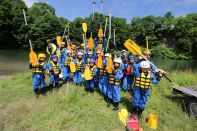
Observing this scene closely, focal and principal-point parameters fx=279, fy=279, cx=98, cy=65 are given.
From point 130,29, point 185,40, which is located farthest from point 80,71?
point 130,29

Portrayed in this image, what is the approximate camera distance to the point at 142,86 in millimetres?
7035

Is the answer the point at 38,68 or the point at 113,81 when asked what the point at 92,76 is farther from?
the point at 38,68

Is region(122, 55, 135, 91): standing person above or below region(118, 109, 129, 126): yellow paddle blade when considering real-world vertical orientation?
above

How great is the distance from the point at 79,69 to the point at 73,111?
7.80 ft

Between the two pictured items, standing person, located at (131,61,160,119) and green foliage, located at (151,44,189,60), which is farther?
green foliage, located at (151,44,189,60)

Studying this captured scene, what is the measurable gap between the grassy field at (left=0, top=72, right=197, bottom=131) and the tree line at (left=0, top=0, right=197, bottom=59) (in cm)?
2609

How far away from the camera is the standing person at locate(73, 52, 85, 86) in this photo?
9625 millimetres

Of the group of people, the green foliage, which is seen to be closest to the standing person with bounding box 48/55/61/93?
the group of people

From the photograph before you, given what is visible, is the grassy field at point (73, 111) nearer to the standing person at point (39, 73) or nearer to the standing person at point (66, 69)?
the standing person at point (39, 73)

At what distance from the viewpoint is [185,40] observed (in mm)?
51219

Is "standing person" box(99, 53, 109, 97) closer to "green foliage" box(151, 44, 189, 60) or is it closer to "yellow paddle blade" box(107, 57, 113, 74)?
"yellow paddle blade" box(107, 57, 113, 74)

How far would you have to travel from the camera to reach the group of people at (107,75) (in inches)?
282

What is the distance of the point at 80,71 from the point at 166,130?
400cm

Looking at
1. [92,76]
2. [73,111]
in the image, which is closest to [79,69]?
[92,76]
